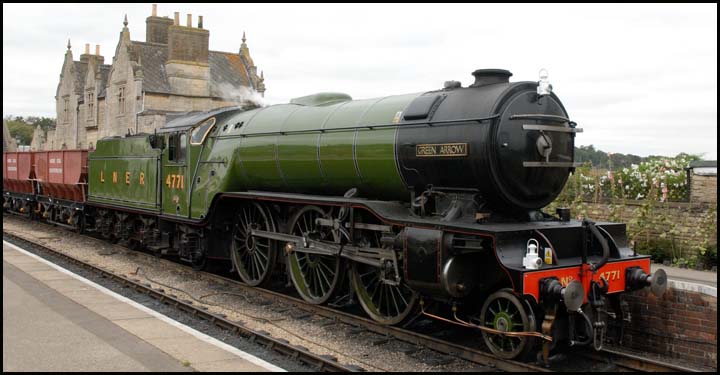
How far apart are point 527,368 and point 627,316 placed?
2.38 m

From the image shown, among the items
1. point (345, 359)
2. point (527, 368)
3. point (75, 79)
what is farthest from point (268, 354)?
point (75, 79)

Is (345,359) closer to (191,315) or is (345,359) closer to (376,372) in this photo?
(376,372)

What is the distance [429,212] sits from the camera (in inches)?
295

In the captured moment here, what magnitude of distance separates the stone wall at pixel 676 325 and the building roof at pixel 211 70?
31651 millimetres

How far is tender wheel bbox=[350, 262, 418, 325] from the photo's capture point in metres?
8.05

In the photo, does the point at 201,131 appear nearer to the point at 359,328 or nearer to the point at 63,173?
the point at 359,328

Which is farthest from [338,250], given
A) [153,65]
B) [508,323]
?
[153,65]

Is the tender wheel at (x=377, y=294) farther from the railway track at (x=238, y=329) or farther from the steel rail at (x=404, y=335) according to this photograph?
the railway track at (x=238, y=329)

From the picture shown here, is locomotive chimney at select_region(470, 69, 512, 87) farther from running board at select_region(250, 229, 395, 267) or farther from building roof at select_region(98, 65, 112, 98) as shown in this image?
building roof at select_region(98, 65, 112, 98)

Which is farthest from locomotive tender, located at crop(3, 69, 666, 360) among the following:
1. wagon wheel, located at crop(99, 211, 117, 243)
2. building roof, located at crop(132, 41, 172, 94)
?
building roof, located at crop(132, 41, 172, 94)

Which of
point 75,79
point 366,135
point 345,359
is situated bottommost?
point 345,359

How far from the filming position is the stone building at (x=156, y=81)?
3484cm

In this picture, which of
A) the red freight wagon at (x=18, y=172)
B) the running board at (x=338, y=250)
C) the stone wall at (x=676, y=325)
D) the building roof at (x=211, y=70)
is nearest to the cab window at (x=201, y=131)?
the running board at (x=338, y=250)

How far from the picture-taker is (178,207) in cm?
1209
